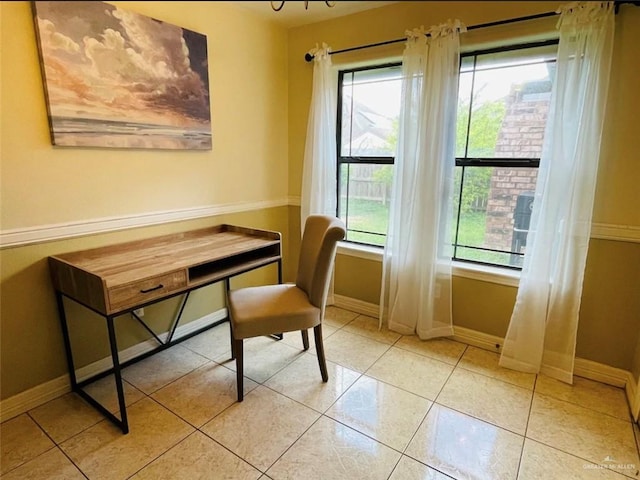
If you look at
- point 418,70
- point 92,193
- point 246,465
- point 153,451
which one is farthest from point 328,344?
point 418,70

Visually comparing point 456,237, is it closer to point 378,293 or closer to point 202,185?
point 378,293

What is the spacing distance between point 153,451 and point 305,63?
266 cm

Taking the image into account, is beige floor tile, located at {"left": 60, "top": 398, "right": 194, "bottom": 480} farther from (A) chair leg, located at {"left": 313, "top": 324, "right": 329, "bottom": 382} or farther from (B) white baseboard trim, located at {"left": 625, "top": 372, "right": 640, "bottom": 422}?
(B) white baseboard trim, located at {"left": 625, "top": 372, "right": 640, "bottom": 422}

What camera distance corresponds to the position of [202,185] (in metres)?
2.41

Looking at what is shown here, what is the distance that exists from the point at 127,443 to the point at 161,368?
58 cm

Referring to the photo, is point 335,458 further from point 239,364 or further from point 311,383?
point 239,364

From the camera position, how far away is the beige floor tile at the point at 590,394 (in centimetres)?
187

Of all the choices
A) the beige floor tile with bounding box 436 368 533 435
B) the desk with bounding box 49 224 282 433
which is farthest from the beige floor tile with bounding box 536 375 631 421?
the desk with bounding box 49 224 282 433

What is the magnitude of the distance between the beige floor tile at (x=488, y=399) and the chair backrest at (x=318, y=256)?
87 cm

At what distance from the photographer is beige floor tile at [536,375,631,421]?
6.12 ft

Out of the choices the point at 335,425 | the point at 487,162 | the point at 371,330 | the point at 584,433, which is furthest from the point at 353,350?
the point at 487,162

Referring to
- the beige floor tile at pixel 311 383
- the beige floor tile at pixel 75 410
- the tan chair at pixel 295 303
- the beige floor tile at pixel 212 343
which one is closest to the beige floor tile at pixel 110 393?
the beige floor tile at pixel 75 410

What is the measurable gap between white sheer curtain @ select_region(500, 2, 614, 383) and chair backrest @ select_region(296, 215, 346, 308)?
44.8 inches

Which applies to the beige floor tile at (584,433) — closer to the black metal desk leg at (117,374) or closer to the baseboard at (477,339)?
the baseboard at (477,339)
